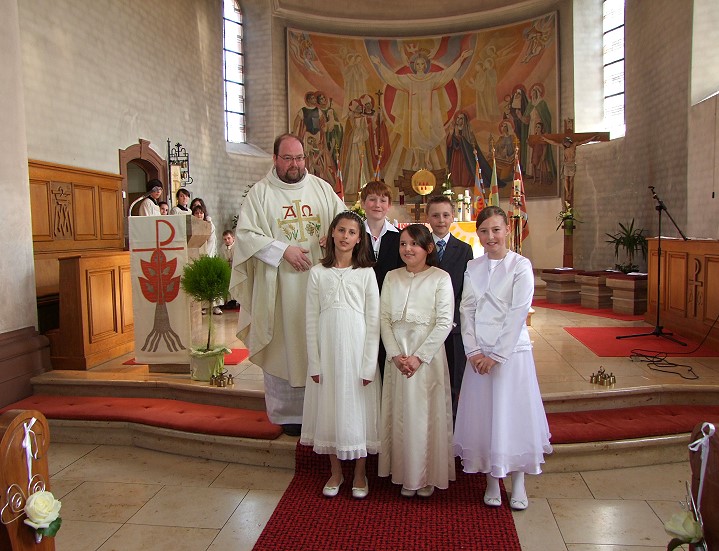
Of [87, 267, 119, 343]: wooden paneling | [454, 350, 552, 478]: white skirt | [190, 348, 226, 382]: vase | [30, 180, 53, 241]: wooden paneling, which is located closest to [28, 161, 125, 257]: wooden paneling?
[30, 180, 53, 241]: wooden paneling

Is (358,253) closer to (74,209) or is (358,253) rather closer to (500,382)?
(500,382)

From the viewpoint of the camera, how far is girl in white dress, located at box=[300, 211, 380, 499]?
301 cm

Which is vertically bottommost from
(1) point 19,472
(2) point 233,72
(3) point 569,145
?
(1) point 19,472

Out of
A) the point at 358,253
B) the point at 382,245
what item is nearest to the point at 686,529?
the point at 358,253

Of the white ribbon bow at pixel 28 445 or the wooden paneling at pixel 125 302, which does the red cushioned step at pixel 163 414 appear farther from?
the white ribbon bow at pixel 28 445

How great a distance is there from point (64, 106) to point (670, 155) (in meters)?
8.84

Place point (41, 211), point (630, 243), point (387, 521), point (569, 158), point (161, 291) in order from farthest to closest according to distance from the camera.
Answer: point (569, 158) < point (630, 243) < point (41, 211) < point (161, 291) < point (387, 521)

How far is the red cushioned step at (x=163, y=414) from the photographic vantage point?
3865 millimetres

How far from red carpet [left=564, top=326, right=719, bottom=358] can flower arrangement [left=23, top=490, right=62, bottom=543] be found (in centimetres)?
476

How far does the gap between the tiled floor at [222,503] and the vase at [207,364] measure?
2.49 feet

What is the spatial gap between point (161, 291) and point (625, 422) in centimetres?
356

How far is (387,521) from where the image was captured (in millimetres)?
2881

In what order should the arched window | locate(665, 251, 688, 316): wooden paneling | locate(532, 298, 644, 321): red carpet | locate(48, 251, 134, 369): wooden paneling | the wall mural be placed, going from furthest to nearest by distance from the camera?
1. the wall mural
2. the arched window
3. locate(532, 298, 644, 321): red carpet
4. locate(665, 251, 688, 316): wooden paneling
5. locate(48, 251, 134, 369): wooden paneling

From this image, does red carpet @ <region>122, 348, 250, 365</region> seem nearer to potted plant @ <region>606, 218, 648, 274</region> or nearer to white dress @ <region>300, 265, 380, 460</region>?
white dress @ <region>300, 265, 380, 460</region>
